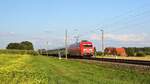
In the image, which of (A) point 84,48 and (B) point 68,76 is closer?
(B) point 68,76

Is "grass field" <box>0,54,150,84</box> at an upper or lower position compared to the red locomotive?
lower

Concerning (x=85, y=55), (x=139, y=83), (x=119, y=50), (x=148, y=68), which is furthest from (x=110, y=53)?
(x=139, y=83)

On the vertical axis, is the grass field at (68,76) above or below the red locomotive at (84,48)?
below

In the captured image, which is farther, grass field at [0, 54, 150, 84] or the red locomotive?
the red locomotive

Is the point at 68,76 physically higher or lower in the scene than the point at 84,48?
lower

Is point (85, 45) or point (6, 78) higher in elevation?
point (85, 45)

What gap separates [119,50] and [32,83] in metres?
A: 113

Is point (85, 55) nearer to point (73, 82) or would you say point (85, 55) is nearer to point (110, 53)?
point (110, 53)

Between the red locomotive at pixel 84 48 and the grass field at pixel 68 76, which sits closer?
the grass field at pixel 68 76

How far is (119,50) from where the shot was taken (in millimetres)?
126812

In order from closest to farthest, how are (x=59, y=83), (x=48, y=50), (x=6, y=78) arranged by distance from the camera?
(x=6, y=78), (x=59, y=83), (x=48, y=50)

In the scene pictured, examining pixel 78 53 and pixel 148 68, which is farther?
pixel 78 53

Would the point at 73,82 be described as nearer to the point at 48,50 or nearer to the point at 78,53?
the point at 78,53

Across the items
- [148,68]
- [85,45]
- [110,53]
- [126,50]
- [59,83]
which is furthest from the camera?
[126,50]
